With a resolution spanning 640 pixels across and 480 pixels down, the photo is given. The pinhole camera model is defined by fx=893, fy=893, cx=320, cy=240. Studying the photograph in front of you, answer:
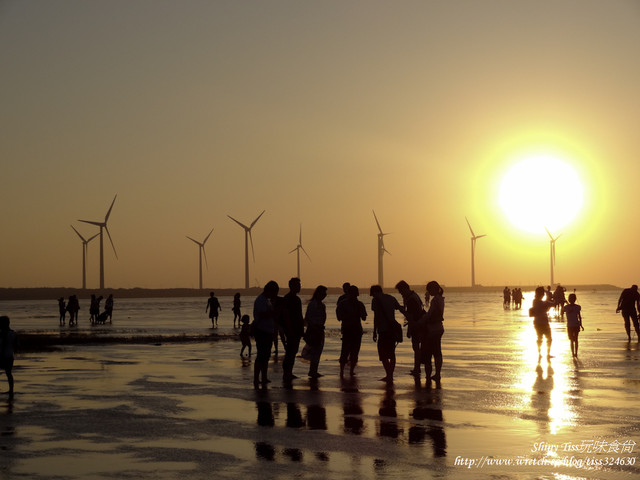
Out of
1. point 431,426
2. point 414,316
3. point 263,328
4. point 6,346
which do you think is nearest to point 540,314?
Answer: point 414,316

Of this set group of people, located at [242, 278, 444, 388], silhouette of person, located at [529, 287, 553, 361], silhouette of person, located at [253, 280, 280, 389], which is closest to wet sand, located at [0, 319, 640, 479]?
silhouette of person, located at [253, 280, 280, 389]

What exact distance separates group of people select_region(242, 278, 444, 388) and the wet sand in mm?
514

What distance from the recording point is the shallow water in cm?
944

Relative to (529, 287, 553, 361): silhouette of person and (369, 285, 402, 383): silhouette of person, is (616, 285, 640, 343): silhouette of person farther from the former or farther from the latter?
(369, 285, 402, 383): silhouette of person

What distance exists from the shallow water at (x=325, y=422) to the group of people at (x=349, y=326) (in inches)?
18.5

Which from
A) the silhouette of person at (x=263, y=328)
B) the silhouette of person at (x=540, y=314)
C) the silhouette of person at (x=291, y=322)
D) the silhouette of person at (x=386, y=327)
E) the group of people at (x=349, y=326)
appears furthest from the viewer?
the silhouette of person at (x=540, y=314)

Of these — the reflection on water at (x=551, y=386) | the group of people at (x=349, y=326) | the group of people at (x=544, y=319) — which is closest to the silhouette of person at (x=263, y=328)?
the group of people at (x=349, y=326)

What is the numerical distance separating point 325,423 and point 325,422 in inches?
4.0

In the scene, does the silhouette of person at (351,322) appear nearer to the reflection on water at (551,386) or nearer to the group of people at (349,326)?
the group of people at (349,326)

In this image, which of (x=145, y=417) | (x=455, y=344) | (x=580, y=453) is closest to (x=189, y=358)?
(x=455, y=344)

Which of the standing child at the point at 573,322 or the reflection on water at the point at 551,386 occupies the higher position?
the standing child at the point at 573,322

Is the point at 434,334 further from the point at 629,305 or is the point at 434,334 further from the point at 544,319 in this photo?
the point at 629,305

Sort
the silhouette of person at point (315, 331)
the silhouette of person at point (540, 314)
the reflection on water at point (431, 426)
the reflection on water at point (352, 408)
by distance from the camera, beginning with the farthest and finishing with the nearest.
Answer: the silhouette of person at point (540, 314) → the silhouette of person at point (315, 331) → the reflection on water at point (352, 408) → the reflection on water at point (431, 426)

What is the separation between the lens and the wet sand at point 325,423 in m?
9.43
